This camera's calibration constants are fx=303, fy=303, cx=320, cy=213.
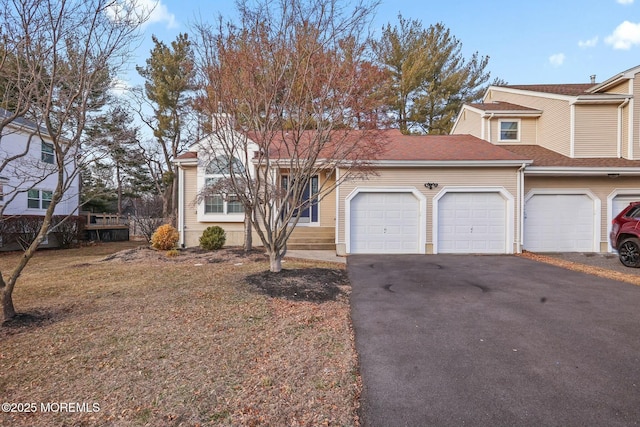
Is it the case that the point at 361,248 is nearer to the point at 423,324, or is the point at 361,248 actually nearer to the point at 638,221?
the point at 423,324

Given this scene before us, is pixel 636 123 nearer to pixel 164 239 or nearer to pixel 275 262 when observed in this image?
pixel 275 262

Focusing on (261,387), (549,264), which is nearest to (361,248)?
(549,264)

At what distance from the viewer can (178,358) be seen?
314 centimetres

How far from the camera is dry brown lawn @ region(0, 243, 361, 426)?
2.34m

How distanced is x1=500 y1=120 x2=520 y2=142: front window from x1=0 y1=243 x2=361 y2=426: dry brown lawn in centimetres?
1212

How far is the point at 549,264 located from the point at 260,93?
9.04 m

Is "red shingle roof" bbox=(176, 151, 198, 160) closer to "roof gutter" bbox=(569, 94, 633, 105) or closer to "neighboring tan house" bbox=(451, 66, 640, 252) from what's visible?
"neighboring tan house" bbox=(451, 66, 640, 252)

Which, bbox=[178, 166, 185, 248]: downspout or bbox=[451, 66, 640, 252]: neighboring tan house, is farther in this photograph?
bbox=[178, 166, 185, 248]: downspout

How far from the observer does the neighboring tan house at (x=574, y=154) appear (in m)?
11.0

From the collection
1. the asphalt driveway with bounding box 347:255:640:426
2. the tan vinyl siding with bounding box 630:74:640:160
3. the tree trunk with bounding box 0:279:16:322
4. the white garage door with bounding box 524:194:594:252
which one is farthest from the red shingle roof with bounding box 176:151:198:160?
the tan vinyl siding with bounding box 630:74:640:160

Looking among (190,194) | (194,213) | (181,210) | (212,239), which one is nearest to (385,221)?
(212,239)

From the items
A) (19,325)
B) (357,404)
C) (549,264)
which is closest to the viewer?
(357,404)

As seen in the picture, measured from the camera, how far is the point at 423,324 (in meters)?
4.23

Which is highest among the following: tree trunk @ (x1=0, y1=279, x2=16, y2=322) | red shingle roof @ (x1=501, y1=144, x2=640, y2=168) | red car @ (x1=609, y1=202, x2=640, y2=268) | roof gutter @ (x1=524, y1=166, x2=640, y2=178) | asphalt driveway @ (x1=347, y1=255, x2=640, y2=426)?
red shingle roof @ (x1=501, y1=144, x2=640, y2=168)
